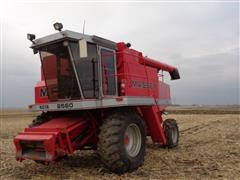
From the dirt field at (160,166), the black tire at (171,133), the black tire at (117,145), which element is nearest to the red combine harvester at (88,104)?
the black tire at (117,145)

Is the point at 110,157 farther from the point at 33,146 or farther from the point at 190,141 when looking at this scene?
the point at 190,141

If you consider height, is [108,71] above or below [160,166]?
above

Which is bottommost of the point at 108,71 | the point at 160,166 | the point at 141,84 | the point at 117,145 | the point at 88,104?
the point at 160,166

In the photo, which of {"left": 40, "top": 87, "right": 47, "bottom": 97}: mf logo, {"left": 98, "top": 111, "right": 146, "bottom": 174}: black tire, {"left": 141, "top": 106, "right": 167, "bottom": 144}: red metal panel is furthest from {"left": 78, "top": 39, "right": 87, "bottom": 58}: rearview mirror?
{"left": 141, "top": 106, "right": 167, "bottom": 144}: red metal panel

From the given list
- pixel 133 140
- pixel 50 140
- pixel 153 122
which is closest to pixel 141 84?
pixel 153 122

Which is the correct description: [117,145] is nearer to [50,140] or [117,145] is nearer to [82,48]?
[50,140]

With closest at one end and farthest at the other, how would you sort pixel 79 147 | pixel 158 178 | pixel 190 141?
1. pixel 158 178
2. pixel 79 147
3. pixel 190 141

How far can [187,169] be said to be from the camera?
27.3 ft

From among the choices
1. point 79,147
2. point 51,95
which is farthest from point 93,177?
point 51,95

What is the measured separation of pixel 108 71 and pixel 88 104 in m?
1.31

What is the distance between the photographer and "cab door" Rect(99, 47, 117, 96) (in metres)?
9.03

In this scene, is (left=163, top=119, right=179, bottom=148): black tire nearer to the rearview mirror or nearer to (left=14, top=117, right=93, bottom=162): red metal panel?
(left=14, top=117, right=93, bottom=162): red metal panel

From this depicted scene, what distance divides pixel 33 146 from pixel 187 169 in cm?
362

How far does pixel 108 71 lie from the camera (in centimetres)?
927
